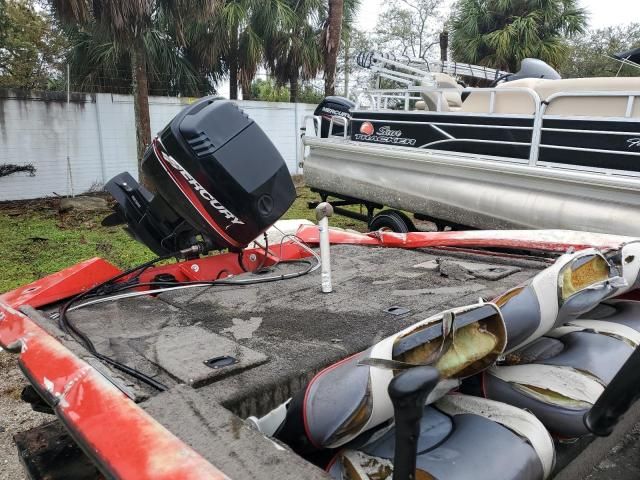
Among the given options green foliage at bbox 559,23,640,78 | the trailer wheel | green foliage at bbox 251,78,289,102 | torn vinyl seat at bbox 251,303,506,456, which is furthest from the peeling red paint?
green foliage at bbox 559,23,640,78

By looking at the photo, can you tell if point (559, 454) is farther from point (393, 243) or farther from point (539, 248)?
point (393, 243)

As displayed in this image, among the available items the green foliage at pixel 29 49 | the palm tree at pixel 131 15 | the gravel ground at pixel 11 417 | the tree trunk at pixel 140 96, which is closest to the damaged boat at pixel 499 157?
the palm tree at pixel 131 15

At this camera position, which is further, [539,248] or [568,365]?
[539,248]

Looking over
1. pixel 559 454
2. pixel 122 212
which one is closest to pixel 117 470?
pixel 559 454

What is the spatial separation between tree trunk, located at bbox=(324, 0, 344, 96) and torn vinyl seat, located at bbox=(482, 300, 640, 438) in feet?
37.5

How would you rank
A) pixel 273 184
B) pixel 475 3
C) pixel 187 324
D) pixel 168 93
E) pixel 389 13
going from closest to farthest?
pixel 187 324 < pixel 273 184 < pixel 168 93 < pixel 475 3 < pixel 389 13

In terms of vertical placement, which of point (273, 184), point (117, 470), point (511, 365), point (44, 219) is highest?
point (273, 184)

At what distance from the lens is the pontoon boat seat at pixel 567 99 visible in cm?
414

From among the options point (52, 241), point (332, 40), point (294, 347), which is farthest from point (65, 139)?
point (294, 347)

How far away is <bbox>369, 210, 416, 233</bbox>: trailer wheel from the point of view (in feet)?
17.6

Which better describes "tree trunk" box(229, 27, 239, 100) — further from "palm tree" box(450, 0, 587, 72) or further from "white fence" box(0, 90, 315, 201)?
"palm tree" box(450, 0, 587, 72)

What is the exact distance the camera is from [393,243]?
10.9 ft

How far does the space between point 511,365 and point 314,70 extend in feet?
43.3

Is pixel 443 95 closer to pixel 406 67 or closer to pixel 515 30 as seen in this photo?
pixel 406 67
